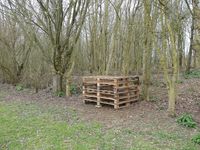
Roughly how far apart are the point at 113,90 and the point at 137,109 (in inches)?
38.8

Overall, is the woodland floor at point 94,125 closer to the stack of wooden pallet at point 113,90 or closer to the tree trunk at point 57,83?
the stack of wooden pallet at point 113,90

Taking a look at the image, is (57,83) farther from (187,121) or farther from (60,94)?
(187,121)

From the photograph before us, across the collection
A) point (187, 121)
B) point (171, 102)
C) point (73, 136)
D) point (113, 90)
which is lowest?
point (73, 136)

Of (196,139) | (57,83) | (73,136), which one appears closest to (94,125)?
(73,136)

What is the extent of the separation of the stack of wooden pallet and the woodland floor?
261mm

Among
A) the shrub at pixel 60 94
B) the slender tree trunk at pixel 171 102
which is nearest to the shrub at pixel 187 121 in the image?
the slender tree trunk at pixel 171 102

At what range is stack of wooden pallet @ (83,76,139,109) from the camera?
29.3 ft

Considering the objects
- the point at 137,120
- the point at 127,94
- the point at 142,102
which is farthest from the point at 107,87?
the point at 137,120

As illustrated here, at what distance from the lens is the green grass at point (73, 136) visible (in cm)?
590

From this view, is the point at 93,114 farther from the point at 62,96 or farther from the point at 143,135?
the point at 62,96

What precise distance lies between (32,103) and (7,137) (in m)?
4.04

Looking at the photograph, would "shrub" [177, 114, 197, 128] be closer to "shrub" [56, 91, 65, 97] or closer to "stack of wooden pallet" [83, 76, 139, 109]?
"stack of wooden pallet" [83, 76, 139, 109]

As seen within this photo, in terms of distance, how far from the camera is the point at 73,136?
654 cm

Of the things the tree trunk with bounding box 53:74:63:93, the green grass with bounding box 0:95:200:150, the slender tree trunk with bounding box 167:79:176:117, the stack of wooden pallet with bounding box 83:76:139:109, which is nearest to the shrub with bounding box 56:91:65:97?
the tree trunk with bounding box 53:74:63:93
